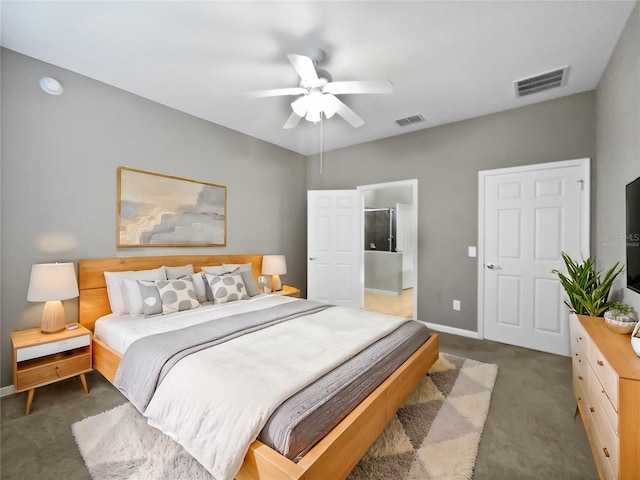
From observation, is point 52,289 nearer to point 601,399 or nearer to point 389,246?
point 601,399

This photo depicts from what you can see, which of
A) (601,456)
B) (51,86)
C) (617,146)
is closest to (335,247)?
(617,146)

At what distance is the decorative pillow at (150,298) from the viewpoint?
2529 millimetres

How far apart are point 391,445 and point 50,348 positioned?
2.53 m

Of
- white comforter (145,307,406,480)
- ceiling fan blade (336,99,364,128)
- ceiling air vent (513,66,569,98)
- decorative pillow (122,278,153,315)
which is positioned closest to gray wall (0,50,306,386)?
decorative pillow (122,278,153,315)

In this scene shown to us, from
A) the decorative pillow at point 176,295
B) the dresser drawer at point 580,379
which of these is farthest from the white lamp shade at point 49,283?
A: the dresser drawer at point 580,379

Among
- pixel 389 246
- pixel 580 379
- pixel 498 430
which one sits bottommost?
pixel 498 430

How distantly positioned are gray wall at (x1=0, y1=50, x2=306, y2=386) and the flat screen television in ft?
A: 12.5

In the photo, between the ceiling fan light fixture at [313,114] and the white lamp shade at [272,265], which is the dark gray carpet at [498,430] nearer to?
the white lamp shade at [272,265]

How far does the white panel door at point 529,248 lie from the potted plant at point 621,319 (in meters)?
1.49

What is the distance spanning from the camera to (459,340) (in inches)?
141

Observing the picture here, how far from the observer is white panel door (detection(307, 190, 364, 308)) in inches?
178

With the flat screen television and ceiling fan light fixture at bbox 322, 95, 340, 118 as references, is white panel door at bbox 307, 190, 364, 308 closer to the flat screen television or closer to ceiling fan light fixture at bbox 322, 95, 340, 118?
ceiling fan light fixture at bbox 322, 95, 340, 118

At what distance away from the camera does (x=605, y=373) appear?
139 cm

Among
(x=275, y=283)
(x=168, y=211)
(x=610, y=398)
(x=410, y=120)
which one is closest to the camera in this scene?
(x=610, y=398)
